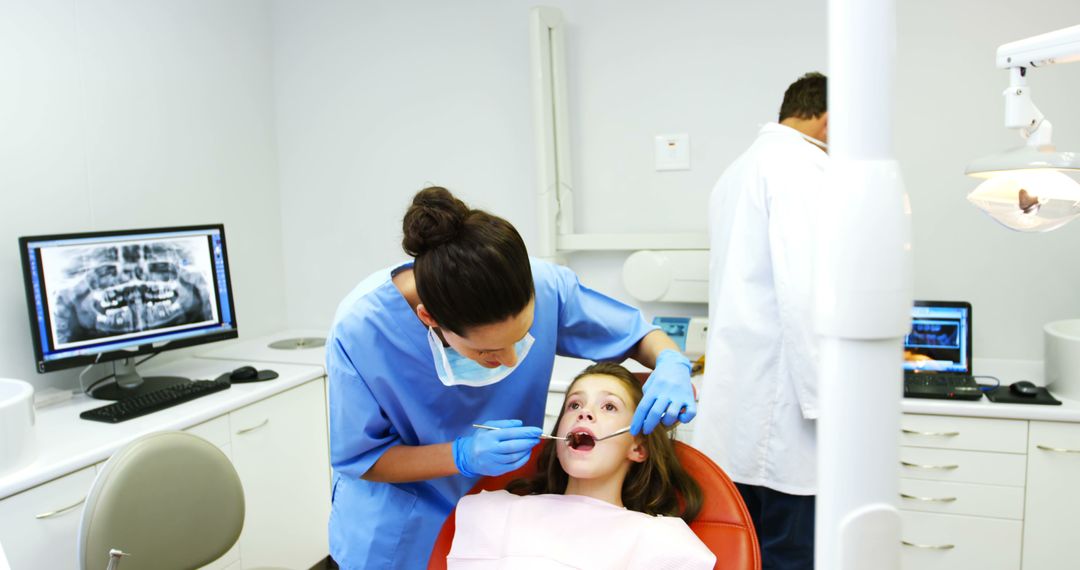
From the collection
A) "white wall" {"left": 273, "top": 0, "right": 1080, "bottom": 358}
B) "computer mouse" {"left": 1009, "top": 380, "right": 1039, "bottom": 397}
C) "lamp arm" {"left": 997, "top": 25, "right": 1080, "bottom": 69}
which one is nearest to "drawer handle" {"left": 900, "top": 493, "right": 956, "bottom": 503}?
"computer mouse" {"left": 1009, "top": 380, "right": 1039, "bottom": 397}

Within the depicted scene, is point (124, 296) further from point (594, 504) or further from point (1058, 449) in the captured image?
point (1058, 449)

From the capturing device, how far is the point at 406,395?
1391 mm

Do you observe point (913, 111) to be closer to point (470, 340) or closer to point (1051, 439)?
point (1051, 439)

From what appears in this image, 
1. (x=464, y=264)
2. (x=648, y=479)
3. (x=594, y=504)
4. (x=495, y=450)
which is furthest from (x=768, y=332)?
(x=464, y=264)

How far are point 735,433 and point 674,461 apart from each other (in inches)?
24.1

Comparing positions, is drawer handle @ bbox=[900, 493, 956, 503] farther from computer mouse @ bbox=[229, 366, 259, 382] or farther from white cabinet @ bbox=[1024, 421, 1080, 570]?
computer mouse @ bbox=[229, 366, 259, 382]

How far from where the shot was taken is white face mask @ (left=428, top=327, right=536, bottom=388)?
1339 mm

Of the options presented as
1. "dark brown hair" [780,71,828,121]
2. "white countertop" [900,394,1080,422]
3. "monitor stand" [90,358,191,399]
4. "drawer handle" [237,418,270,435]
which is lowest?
"drawer handle" [237,418,270,435]

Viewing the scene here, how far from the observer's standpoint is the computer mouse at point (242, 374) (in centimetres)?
247

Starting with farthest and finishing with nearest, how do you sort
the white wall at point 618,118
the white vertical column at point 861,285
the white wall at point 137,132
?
the white wall at point 618,118 → the white wall at point 137,132 → the white vertical column at point 861,285

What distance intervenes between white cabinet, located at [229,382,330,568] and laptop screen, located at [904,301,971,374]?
1980 mm

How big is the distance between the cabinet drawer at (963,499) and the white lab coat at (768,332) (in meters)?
0.51

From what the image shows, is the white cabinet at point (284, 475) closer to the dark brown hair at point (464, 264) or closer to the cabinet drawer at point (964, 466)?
the dark brown hair at point (464, 264)

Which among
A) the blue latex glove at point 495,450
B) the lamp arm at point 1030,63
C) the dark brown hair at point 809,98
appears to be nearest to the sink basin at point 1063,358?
the dark brown hair at point 809,98
